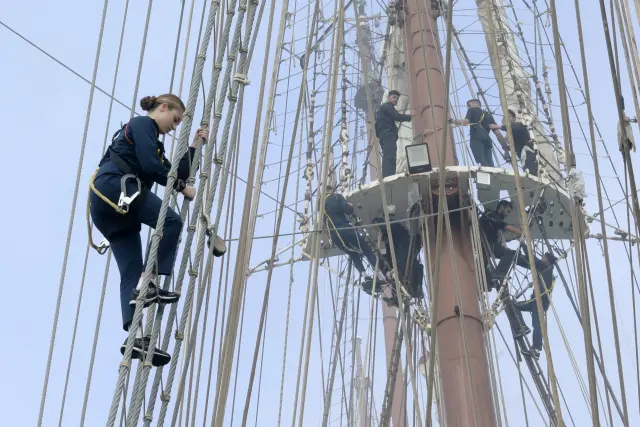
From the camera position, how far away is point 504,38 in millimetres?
11594

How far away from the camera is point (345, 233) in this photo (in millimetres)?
9852

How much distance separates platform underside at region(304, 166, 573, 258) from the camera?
955 centimetres

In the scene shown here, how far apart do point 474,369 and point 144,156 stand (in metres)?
5.17

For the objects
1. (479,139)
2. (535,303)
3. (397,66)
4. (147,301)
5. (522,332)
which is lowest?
(147,301)

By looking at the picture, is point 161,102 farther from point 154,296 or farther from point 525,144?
point 525,144

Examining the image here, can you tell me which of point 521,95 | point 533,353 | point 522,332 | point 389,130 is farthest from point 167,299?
point 521,95

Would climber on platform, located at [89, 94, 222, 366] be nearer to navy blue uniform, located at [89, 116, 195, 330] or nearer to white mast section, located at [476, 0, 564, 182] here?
navy blue uniform, located at [89, 116, 195, 330]

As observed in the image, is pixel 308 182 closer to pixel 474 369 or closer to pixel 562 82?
pixel 474 369

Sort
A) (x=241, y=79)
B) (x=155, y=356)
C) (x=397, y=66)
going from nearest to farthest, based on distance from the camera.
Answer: (x=155, y=356) < (x=241, y=79) < (x=397, y=66)

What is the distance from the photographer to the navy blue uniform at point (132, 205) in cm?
412

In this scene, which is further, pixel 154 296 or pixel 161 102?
pixel 161 102

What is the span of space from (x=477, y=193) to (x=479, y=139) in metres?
0.50

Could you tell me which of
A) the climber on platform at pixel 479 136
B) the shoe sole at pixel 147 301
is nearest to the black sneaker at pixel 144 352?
the shoe sole at pixel 147 301

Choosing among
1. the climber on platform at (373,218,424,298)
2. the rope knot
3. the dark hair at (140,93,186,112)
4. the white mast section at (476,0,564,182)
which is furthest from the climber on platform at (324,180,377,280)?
the dark hair at (140,93,186,112)
